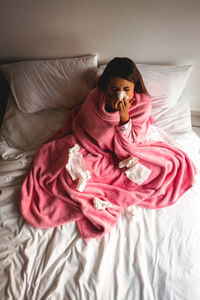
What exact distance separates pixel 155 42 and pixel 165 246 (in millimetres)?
1066

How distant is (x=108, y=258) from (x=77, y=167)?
0.40m

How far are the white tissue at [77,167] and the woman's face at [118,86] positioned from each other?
12.3 inches

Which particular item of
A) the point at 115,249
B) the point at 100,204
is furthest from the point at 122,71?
the point at 115,249

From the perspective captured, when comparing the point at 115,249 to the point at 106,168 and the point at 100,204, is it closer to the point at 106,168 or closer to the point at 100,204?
the point at 100,204

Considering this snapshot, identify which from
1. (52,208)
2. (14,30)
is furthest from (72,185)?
(14,30)

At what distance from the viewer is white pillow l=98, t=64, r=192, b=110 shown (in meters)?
1.16

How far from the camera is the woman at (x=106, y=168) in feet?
2.88

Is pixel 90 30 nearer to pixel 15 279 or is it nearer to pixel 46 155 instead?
pixel 46 155

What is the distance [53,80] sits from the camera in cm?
122

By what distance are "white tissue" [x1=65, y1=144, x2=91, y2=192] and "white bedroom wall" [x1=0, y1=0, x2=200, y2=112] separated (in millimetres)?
676

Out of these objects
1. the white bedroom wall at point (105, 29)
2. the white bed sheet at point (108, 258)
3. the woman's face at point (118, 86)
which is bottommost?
the white bed sheet at point (108, 258)

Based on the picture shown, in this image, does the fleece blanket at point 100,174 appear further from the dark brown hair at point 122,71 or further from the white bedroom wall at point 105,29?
the white bedroom wall at point 105,29

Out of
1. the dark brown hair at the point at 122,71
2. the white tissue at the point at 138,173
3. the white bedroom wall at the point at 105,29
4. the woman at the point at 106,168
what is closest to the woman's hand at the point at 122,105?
the woman at the point at 106,168

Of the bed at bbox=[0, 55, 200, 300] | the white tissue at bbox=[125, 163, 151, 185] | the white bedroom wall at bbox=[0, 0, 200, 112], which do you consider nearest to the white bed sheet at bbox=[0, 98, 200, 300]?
the bed at bbox=[0, 55, 200, 300]
